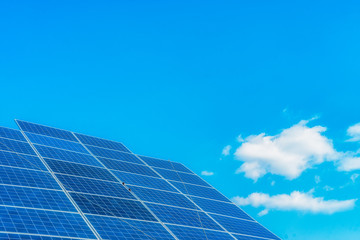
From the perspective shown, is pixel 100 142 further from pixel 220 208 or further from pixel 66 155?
pixel 220 208

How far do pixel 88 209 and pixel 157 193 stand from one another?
28.4 ft

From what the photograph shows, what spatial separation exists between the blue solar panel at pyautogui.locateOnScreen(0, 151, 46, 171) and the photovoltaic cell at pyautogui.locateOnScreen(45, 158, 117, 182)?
0.89 m

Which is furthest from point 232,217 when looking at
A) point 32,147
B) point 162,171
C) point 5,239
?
point 5,239

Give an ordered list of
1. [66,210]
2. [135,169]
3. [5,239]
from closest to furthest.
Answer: [5,239], [66,210], [135,169]

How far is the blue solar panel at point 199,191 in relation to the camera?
3486cm

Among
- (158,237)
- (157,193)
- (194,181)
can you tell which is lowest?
(158,237)

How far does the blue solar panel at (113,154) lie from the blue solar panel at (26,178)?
34.5ft

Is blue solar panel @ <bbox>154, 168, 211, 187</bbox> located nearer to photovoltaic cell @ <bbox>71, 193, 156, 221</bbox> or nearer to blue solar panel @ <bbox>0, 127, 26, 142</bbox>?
photovoltaic cell @ <bbox>71, 193, 156, 221</bbox>

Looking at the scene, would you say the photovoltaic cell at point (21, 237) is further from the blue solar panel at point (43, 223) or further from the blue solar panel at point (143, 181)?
the blue solar panel at point (143, 181)

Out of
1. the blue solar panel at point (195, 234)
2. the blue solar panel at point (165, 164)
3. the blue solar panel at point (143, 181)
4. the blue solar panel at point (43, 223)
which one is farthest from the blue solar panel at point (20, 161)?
the blue solar panel at point (165, 164)

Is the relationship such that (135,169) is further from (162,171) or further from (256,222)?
(256,222)

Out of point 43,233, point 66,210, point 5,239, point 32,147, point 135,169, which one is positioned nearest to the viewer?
point 5,239

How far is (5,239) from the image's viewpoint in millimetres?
16391

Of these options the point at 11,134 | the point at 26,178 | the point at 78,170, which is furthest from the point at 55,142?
the point at 26,178
